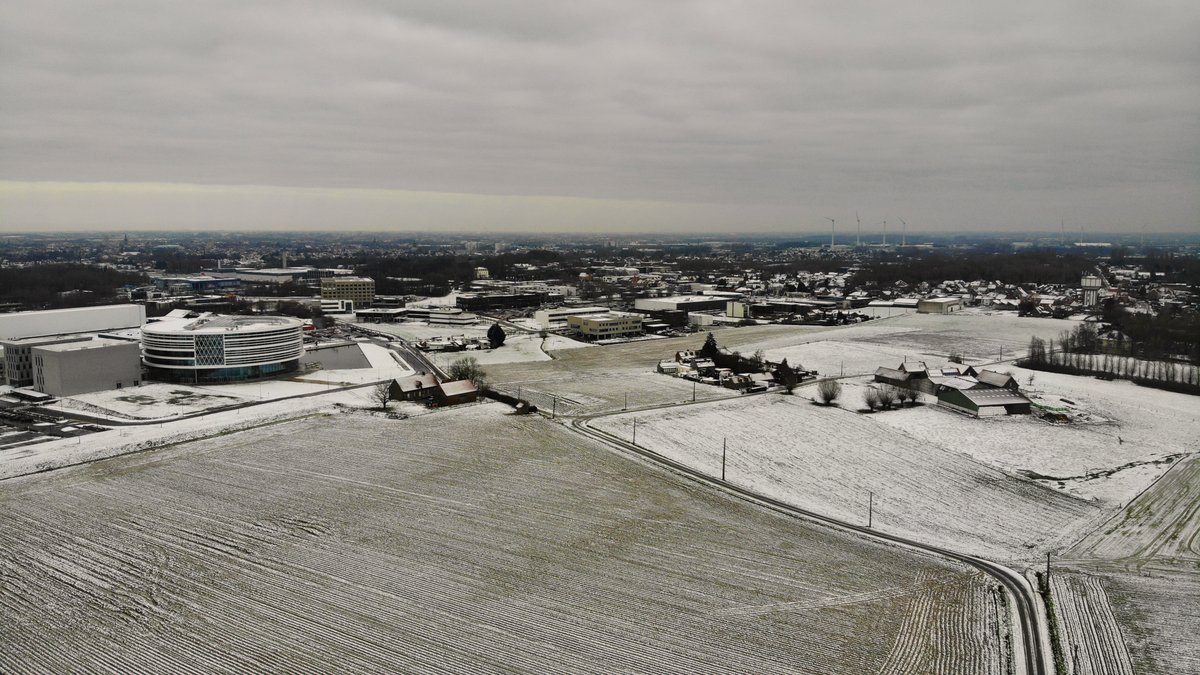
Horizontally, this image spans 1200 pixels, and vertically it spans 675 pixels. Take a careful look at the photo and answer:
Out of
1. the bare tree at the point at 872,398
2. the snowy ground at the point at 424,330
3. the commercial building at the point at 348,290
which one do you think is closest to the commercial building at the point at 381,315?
the snowy ground at the point at 424,330

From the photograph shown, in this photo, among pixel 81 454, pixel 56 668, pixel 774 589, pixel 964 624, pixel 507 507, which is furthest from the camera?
pixel 81 454

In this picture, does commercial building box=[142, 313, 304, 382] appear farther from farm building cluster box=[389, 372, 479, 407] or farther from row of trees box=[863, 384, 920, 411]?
row of trees box=[863, 384, 920, 411]

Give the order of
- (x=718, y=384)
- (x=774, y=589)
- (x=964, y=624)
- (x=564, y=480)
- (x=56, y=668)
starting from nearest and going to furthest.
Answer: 1. (x=56, y=668)
2. (x=964, y=624)
3. (x=774, y=589)
4. (x=564, y=480)
5. (x=718, y=384)

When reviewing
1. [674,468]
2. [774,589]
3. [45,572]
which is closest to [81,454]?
[45,572]

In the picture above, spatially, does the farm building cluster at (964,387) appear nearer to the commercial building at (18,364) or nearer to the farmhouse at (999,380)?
the farmhouse at (999,380)

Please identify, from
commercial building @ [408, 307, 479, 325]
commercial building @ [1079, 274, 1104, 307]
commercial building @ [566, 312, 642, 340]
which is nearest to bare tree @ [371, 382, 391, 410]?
commercial building @ [566, 312, 642, 340]

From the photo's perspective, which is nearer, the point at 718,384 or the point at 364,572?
the point at 364,572

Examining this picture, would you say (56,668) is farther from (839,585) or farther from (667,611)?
(839,585)
